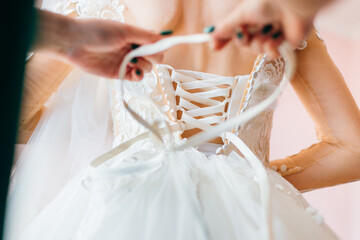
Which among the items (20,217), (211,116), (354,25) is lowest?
(20,217)

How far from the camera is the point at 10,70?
0.18m

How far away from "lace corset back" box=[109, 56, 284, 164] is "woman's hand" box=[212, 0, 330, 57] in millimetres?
225

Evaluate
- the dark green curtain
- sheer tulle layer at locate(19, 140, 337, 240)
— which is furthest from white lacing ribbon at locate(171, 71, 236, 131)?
the dark green curtain

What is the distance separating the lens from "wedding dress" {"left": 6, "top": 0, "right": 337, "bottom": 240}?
324 millimetres

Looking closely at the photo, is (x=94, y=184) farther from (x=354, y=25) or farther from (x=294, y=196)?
(x=354, y=25)

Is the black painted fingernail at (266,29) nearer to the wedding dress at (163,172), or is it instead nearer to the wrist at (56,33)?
the wedding dress at (163,172)

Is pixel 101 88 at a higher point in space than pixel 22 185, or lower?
higher

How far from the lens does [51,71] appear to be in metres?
0.53

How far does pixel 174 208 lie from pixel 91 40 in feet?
0.68

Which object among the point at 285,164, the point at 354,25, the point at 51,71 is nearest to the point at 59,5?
the point at 51,71

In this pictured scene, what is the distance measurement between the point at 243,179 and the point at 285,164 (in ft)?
0.97

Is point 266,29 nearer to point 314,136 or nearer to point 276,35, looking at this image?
point 276,35

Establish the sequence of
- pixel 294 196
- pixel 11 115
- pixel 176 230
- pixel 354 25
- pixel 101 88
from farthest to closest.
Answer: pixel 354 25 → pixel 101 88 → pixel 294 196 → pixel 176 230 → pixel 11 115

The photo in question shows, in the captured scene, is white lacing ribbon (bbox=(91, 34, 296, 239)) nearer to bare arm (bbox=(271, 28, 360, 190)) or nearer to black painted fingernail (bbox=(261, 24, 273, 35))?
black painted fingernail (bbox=(261, 24, 273, 35))
